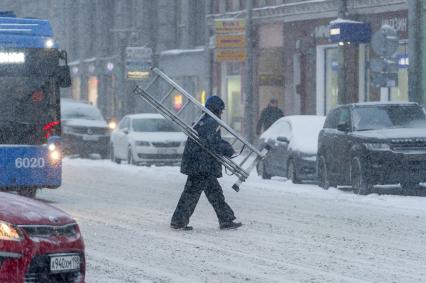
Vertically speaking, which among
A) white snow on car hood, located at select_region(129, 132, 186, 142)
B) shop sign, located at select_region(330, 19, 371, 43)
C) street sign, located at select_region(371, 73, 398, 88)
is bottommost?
white snow on car hood, located at select_region(129, 132, 186, 142)

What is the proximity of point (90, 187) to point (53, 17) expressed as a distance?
174ft

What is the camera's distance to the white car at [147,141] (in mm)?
37594

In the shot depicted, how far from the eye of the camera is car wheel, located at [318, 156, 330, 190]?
89.2 ft

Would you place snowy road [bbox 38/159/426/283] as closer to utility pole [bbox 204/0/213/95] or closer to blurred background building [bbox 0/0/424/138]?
blurred background building [bbox 0/0/424/138]

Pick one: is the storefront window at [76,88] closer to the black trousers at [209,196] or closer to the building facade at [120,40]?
the building facade at [120,40]

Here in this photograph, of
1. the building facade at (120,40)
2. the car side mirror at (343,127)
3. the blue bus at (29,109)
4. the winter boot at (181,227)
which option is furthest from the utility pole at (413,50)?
the building facade at (120,40)

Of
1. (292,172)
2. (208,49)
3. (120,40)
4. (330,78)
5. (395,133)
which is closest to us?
(395,133)

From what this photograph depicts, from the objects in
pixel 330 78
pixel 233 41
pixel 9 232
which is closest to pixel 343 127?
pixel 9 232

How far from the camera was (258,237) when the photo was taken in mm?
17016

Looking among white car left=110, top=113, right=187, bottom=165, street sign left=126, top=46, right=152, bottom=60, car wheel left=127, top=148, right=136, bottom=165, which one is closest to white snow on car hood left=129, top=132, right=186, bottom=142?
white car left=110, top=113, right=187, bottom=165

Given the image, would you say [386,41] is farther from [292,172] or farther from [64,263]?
[64,263]

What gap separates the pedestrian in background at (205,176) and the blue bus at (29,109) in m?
3.46

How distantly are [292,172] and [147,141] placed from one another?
906 centimetres

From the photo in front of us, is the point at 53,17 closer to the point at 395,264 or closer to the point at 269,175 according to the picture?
the point at 269,175
